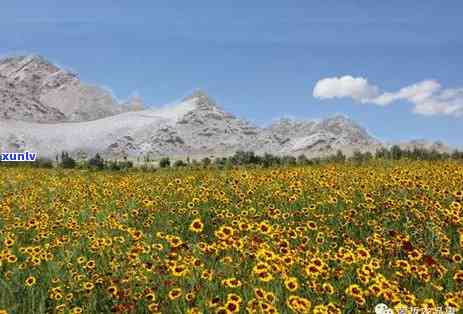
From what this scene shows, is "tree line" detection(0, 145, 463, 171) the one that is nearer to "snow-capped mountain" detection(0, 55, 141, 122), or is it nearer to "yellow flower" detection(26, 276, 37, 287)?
"yellow flower" detection(26, 276, 37, 287)

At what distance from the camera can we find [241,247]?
5328mm

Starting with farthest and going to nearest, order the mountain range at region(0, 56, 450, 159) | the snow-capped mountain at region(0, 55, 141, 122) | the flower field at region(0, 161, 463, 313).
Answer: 1. the snow-capped mountain at region(0, 55, 141, 122)
2. the mountain range at region(0, 56, 450, 159)
3. the flower field at region(0, 161, 463, 313)

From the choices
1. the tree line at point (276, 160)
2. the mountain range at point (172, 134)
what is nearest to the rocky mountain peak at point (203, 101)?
the mountain range at point (172, 134)

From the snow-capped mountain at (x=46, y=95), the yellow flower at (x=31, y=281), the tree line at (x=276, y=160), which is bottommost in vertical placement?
the yellow flower at (x=31, y=281)

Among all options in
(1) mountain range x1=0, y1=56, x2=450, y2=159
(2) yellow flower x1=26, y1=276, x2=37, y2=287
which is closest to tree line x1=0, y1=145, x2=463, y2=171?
(1) mountain range x1=0, y1=56, x2=450, y2=159

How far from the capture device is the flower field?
5.03 metres

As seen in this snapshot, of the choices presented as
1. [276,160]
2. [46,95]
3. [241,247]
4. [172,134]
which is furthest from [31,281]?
[46,95]

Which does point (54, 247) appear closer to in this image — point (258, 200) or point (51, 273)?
point (51, 273)

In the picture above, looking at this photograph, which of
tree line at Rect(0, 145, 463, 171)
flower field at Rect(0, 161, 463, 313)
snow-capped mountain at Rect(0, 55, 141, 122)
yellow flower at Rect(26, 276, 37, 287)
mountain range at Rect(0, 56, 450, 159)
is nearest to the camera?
flower field at Rect(0, 161, 463, 313)

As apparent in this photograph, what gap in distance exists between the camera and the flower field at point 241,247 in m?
5.03

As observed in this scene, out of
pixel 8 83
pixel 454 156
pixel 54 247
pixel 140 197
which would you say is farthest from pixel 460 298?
pixel 8 83

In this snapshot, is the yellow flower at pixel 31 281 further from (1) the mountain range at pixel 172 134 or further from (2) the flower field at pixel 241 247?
(1) the mountain range at pixel 172 134

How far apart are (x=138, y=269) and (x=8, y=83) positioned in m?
43.0

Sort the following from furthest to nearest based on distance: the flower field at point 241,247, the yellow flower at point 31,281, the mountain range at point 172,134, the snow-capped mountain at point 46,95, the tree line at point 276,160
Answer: the snow-capped mountain at point 46,95 → the mountain range at point 172,134 → the tree line at point 276,160 → the yellow flower at point 31,281 → the flower field at point 241,247
